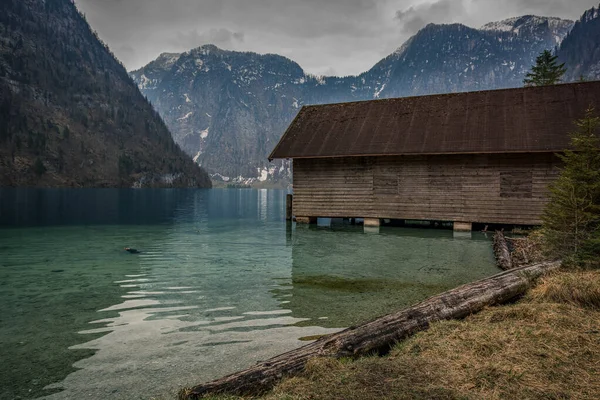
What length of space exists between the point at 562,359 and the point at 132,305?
8316 mm

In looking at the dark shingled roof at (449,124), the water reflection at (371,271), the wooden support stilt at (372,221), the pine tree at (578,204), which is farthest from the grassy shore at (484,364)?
the wooden support stilt at (372,221)

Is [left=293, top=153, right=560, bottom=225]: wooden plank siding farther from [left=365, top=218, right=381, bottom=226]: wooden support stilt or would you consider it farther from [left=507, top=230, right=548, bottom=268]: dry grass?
[left=507, top=230, right=548, bottom=268]: dry grass

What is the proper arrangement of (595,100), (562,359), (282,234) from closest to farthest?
(562,359) → (595,100) → (282,234)

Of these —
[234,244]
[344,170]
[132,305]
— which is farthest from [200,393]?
[344,170]

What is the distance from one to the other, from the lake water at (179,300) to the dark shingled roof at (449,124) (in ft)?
19.9

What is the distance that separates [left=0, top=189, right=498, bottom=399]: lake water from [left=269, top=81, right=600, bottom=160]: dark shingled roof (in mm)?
6058

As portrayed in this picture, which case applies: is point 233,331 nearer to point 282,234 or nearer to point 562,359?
point 562,359

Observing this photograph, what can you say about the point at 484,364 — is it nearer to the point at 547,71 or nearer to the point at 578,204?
the point at 578,204

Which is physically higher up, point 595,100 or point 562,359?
point 595,100

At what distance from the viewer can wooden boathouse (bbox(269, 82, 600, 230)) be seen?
822 inches

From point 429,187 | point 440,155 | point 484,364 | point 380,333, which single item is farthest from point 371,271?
point 440,155

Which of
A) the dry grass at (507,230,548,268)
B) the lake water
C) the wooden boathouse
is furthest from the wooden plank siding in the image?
the dry grass at (507,230,548,268)

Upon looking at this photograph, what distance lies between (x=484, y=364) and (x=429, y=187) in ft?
64.5

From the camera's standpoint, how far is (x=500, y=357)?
4695 mm
